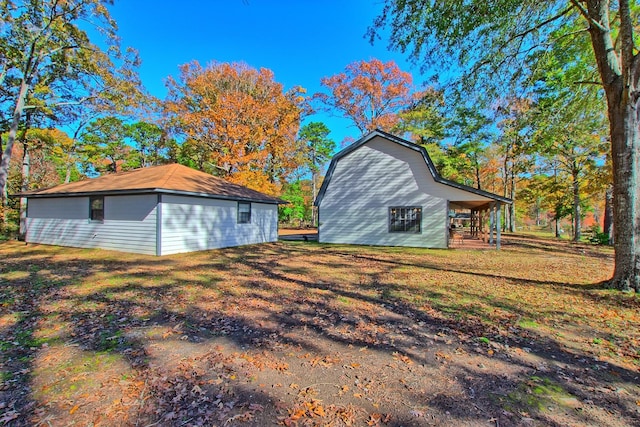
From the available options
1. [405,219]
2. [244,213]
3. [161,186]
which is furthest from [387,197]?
[161,186]

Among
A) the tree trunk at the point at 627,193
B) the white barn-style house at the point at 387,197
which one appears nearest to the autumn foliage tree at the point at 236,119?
the white barn-style house at the point at 387,197

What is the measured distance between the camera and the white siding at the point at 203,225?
11289mm

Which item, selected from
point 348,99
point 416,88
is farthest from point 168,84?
point 416,88

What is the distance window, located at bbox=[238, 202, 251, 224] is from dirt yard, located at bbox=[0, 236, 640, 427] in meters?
7.56

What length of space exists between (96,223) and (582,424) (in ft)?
50.6

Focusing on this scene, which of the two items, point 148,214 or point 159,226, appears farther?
point 148,214

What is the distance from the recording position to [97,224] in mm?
12461

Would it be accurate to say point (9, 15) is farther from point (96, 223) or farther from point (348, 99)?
point (348, 99)

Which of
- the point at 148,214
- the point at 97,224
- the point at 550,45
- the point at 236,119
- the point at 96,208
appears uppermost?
the point at 236,119

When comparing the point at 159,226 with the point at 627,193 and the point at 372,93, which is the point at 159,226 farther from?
the point at 372,93

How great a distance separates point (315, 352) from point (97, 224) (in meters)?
13.0

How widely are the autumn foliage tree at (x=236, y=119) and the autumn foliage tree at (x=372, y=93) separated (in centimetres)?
398

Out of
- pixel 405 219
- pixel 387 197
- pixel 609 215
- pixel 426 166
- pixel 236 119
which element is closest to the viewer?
pixel 426 166

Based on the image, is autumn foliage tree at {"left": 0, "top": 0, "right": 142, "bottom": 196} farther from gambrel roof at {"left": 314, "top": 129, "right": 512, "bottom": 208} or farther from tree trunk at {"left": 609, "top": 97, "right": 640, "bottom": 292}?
tree trunk at {"left": 609, "top": 97, "right": 640, "bottom": 292}
